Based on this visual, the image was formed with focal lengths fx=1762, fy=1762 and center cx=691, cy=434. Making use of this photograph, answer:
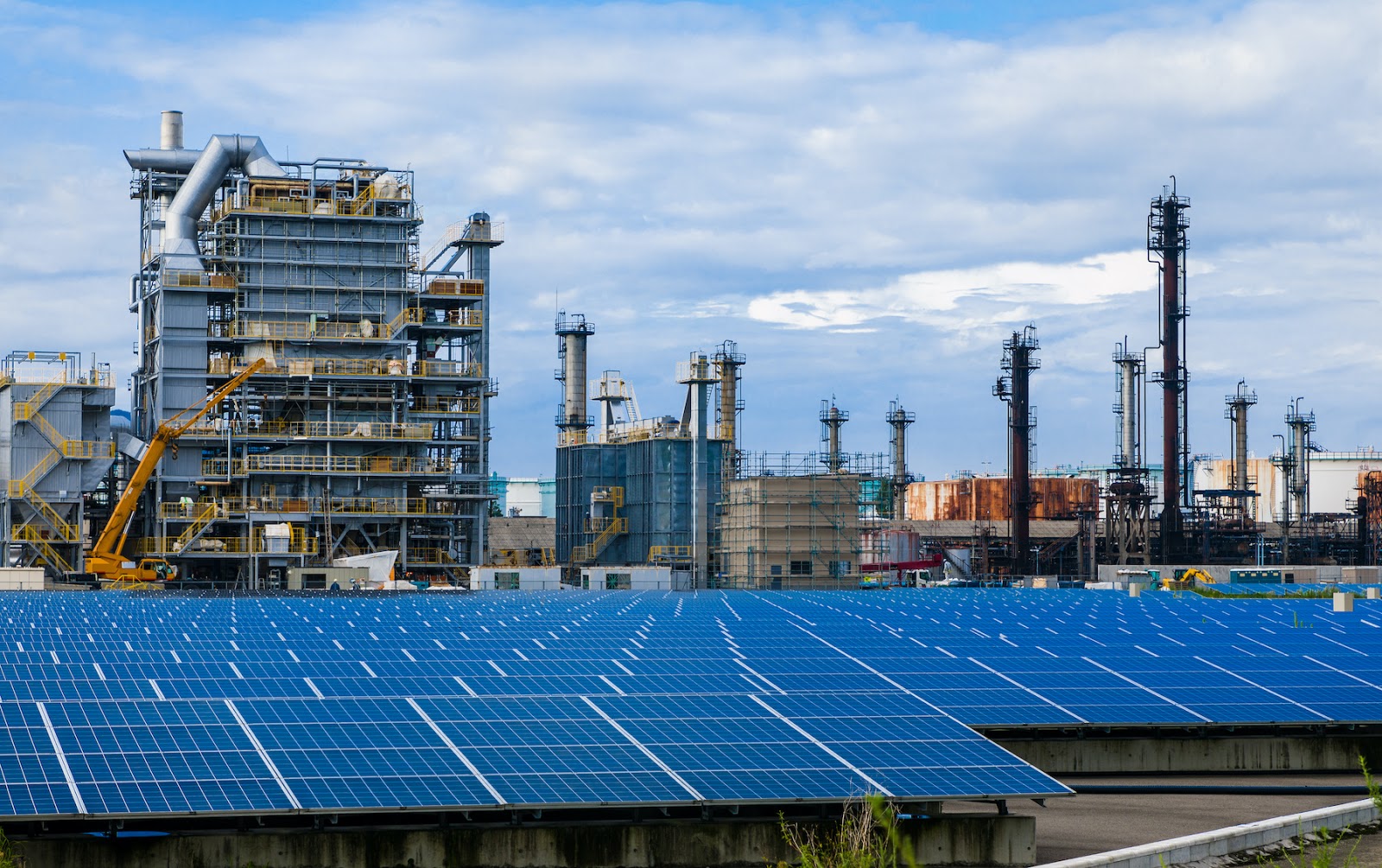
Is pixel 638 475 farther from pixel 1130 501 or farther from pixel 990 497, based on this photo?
pixel 990 497

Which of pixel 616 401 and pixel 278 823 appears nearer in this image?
pixel 278 823

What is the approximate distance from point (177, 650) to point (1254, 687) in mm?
20121

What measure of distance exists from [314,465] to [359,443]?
3.03 metres

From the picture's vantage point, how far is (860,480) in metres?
94.2

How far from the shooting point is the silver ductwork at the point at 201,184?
3949 inches

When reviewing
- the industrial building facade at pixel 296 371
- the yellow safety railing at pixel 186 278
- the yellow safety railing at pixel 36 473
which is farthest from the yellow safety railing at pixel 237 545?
the yellow safety railing at pixel 186 278

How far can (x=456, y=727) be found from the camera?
2411 cm

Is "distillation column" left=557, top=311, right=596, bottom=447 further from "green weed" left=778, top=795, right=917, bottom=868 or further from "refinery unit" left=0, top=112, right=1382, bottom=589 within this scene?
"green weed" left=778, top=795, right=917, bottom=868

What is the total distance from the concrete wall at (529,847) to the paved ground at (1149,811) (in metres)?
1.25

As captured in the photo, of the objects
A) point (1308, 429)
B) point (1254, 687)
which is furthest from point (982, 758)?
point (1308, 429)

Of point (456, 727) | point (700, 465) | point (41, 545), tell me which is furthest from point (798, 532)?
point (456, 727)

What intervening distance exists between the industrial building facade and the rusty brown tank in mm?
64899

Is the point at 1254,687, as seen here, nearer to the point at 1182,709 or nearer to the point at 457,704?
the point at 1182,709

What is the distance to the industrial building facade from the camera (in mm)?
98000
